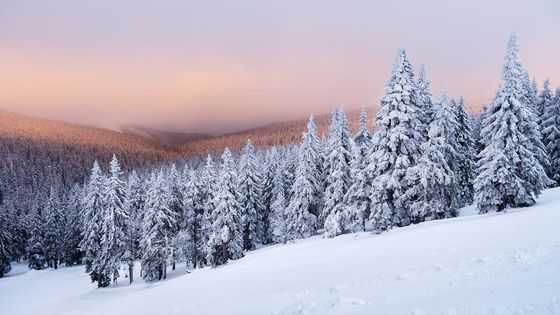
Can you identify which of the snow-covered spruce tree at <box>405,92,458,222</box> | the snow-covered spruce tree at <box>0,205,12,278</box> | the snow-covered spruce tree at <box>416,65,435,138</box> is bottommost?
the snow-covered spruce tree at <box>0,205,12,278</box>

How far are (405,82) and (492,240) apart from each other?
1804cm

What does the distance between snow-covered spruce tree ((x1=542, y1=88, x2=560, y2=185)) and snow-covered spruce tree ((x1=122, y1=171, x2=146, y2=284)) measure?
52.7 m

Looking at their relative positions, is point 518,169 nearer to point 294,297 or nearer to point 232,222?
point 294,297

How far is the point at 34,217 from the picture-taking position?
265ft

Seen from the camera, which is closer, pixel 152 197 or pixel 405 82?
pixel 405 82

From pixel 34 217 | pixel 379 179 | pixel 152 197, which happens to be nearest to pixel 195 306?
pixel 379 179

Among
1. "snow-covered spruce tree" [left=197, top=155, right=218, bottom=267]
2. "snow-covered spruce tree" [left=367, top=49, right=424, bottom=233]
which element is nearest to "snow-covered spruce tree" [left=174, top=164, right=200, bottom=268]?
"snow-covered spruce tree" [left=197, top=155, right=218, bottom=267]

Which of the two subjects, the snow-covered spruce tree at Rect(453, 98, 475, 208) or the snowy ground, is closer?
the snowy ground

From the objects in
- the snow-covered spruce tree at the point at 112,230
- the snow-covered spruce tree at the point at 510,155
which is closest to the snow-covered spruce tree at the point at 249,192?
the snow-covered spruce tree at the point at 112,230

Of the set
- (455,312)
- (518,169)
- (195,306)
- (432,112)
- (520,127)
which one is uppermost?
(432,112)

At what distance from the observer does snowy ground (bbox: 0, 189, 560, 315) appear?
37.3 ft

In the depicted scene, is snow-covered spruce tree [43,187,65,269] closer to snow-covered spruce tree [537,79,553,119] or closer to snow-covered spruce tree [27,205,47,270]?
snow-covered spruce tree [27,205,47,270]

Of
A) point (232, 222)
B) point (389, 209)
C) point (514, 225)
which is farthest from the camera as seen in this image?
point (232, 222)

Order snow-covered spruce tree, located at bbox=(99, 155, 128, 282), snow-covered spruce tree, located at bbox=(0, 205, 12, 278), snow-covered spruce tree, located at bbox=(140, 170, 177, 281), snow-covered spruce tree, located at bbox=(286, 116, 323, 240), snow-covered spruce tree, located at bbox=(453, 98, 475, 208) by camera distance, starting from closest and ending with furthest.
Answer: snow-covered spruce tree, located at bbox=(453, 98, 475, 208) < snow-covered spruce tree, located at bbox=(286, 116, 323, 240) < snow-covered spruce tree, located at bbox=(140, 170, 177, 281) < snow-covered spruce tree, located at bbox=(99, 155, 128, 282) < snow-covered spruce tree, located at bbox=(0, 205, 12, 278)
